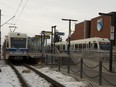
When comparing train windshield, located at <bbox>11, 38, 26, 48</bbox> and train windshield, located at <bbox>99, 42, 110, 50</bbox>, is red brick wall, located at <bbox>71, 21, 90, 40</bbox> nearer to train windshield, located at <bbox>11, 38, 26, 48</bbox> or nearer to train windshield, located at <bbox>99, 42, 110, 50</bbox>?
train windshield, located at <bbox>99, 42, 110, 50</bbox>

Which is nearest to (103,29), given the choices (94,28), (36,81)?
(94,28)

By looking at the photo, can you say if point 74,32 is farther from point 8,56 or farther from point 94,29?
point 8,56

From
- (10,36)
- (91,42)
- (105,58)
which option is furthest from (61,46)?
(105,58)

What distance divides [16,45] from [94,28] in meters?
28.9

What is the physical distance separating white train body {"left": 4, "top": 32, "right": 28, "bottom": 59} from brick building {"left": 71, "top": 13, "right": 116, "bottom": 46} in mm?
18543

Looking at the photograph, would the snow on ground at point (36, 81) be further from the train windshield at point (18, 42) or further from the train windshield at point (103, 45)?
the train windshield at point (103, 45)

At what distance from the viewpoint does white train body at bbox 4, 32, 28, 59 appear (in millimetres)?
37375

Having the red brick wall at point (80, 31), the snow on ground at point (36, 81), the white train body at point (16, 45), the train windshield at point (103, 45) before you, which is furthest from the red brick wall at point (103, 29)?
the snow on ground at point (36, 81)

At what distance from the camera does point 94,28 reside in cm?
6406

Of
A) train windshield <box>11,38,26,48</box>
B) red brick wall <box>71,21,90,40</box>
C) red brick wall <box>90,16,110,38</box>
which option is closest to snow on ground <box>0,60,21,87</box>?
train windshield <box>11,38,26,48</box>

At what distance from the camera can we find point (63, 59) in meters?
34.6

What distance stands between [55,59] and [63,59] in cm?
101

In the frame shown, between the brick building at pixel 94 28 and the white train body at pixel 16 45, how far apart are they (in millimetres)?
18543

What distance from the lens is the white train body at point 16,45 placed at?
3738 cm
